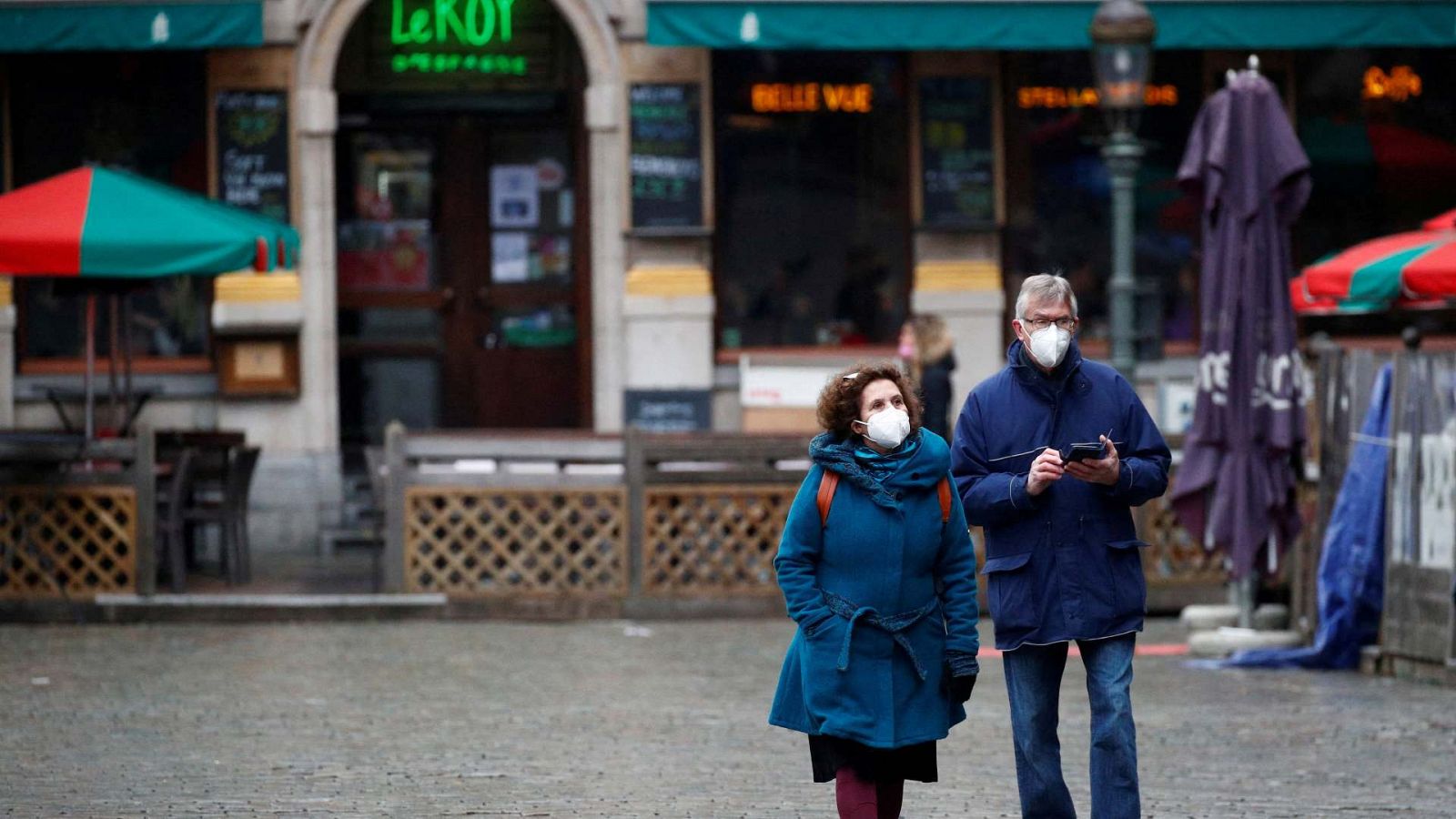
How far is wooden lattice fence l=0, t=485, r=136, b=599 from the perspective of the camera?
13.2m

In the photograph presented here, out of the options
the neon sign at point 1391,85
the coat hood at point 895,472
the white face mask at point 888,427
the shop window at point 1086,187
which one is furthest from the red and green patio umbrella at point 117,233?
the neon sign at point 1391,85

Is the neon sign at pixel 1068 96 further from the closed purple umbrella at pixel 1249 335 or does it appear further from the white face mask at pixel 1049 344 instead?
the white face mask at pixel 1049 344

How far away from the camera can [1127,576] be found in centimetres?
645

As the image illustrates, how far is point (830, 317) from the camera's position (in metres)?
17.0

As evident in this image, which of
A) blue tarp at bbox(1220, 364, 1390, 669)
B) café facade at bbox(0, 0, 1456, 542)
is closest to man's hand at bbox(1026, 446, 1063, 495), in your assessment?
blue tarp at bbox(1220, 364, 1390, 669)

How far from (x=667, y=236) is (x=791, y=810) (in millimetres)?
9212

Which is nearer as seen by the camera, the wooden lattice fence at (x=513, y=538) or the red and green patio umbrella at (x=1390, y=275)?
the red and green patio umbrella at (x=1390, y=275)

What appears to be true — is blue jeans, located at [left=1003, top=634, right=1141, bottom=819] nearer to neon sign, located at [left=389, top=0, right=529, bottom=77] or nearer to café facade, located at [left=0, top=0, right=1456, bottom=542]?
café facade, located at [left=0, top=0, right=1456, bottom=542]

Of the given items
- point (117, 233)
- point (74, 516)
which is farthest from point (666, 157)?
point (74, 516)

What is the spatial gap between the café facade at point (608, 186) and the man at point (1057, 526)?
9.34 m

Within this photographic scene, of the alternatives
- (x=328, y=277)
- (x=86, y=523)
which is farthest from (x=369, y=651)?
(x=328, y=277)

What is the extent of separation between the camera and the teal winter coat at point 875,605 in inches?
237

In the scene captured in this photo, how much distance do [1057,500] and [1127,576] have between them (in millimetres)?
290

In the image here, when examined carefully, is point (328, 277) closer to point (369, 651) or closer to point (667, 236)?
point (667, 236)
